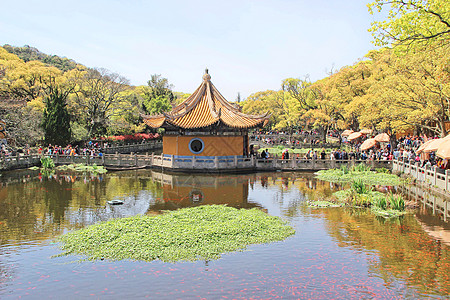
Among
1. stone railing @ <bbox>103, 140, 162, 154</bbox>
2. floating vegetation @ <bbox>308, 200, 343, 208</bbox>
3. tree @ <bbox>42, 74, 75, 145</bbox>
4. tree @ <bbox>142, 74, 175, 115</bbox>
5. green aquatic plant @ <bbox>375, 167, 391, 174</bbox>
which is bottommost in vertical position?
floating vegetation @ <bbox>308, 200, 343, 208</bbox>

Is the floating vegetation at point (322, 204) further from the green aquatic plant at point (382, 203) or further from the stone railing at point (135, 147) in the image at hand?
the stone railing at point (135, 147)

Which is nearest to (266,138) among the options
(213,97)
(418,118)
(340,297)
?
(213,97)

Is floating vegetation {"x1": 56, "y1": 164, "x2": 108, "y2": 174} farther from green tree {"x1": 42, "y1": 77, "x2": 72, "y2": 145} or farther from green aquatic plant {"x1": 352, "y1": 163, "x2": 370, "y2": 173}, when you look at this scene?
green aquatic plant {"x1": 352, "y1": 163, "x2": 370, "y2": 173}

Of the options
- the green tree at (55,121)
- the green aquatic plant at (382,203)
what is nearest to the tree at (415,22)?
the green aquatic plant at (382,203)

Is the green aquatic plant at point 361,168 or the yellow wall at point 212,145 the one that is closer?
the green aquatic plant at point 361,168

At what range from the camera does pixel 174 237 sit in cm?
1058

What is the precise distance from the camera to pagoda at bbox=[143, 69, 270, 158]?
2714 cm

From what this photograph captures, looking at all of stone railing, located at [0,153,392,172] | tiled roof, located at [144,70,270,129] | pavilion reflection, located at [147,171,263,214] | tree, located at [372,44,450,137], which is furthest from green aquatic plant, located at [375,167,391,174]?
tiled roof, located at [144,70,270,129]

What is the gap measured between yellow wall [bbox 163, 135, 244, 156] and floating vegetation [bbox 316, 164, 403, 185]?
662 cm

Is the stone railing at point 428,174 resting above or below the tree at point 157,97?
below

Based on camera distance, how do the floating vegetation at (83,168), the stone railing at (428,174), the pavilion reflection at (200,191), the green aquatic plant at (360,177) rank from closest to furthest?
1. the pavilion reflection at (200,191)
2. the stone railing at (428,174)
3. the green aquatic plant at (360,177)
4. the floating vegetation at (83,168)

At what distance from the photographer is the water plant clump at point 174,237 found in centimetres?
981

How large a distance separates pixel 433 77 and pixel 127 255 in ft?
71.2

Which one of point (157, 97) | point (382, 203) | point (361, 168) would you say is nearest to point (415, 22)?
point (382, 203)
